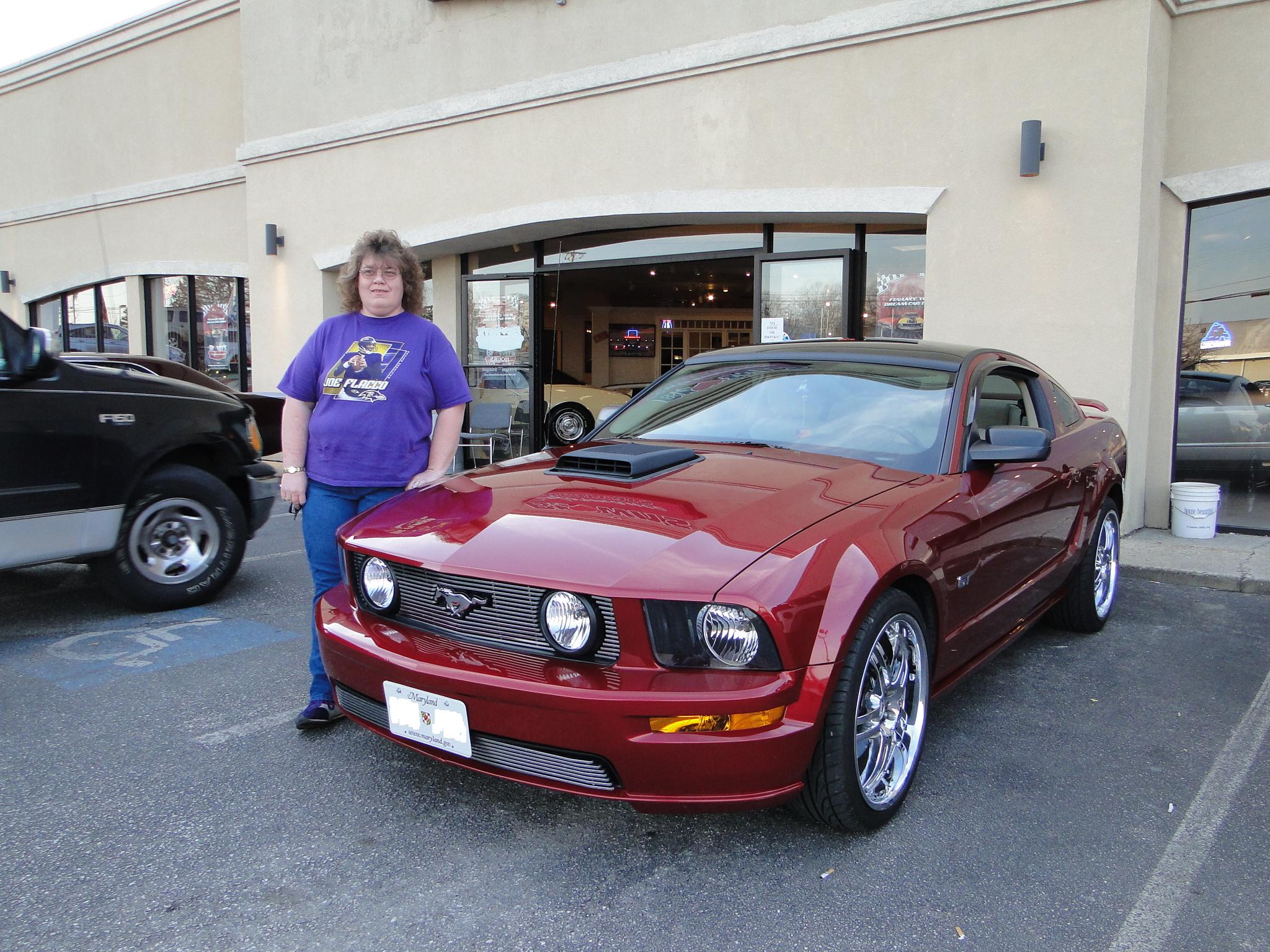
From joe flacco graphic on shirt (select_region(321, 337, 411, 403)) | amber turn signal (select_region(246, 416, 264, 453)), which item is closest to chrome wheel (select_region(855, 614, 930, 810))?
joe flacco graphic on shirt (select_region(321, 337, 411, 403))

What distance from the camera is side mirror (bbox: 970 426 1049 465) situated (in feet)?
11.0

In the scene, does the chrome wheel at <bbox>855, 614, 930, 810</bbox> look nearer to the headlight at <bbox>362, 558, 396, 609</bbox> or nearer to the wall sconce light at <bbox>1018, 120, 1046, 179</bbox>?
the headlight at <bbox>362, 558, 396, 609</bbox>

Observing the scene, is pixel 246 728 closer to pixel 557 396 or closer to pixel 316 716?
pixel 316 716

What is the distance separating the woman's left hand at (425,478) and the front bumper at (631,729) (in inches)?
41.0

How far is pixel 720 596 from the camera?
230 cm

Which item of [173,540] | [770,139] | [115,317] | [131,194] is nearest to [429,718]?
[173,540]

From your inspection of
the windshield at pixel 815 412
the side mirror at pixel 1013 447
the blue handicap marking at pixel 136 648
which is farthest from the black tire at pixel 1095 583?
the blue handicap marking at pixel 136 648

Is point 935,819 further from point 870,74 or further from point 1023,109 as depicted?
point 870,74

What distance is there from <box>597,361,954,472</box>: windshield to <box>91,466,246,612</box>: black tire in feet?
8.67

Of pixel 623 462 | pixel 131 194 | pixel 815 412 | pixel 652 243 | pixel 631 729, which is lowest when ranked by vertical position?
pixel 631 729

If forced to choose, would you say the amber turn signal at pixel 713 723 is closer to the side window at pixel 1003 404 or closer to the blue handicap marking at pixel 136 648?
the side window at pixel 1003 404

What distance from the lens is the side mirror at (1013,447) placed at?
3.35 metres

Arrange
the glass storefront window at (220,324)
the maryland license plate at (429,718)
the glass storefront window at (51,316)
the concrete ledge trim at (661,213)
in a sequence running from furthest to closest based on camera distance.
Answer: the glass storefront window at (51,316) < the glass storefront window at (220,324) < the concrete ledge trim at (661,213) < the maryland license plate at (429,718)

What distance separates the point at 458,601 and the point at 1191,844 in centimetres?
227
